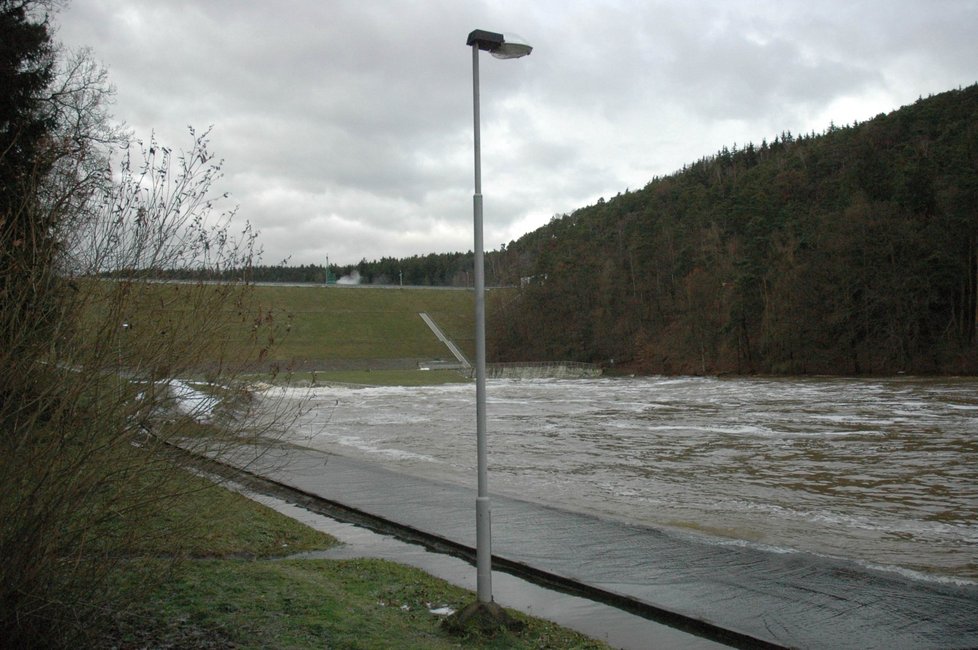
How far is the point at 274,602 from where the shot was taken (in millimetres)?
6996

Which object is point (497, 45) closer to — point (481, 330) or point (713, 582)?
point (481, 330)

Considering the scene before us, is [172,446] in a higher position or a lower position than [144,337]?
lower

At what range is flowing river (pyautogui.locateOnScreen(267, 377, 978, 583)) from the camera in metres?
11.8

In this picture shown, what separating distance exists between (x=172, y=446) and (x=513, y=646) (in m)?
3.07

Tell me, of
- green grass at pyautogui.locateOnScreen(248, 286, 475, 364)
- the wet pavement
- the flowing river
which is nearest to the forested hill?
green grass at pyautogui.locateOnScreen(248, 286, 475, 364)

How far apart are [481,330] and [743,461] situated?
1399 cm

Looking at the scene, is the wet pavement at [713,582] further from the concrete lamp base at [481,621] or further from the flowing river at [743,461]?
the concrete lamp base at [481,621]

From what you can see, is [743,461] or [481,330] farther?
[743,461]

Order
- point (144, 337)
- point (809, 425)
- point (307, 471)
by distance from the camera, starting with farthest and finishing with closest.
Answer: point (809, 425), point (307, 471), point (144, 337)

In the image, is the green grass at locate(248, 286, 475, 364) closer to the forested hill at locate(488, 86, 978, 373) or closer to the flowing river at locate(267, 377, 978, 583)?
the forested hill at locate(488, 86, 978, 373)

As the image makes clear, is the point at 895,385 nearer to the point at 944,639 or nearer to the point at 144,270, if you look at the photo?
the point at 944,639

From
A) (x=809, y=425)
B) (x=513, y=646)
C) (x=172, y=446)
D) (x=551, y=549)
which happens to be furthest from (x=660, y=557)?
(x=809, y=425)

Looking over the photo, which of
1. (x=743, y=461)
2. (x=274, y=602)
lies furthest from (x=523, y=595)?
(x=743, y=461)

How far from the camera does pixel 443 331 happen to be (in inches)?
4370
